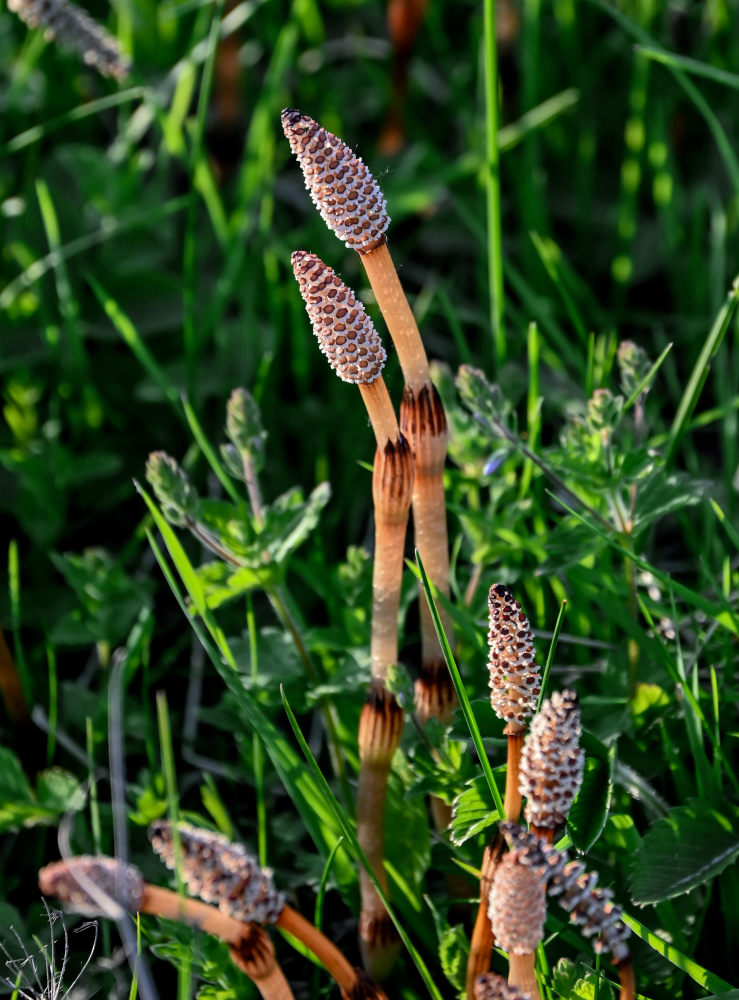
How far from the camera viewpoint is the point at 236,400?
4.19 ft

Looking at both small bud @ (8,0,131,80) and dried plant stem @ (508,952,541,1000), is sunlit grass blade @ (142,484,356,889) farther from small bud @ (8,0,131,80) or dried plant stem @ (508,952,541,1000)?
small bud @ (8,0,131,80)

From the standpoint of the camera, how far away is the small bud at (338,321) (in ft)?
2.97

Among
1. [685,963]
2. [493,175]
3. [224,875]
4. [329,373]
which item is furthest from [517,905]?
[329,373]

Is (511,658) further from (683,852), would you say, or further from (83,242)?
(83,242)

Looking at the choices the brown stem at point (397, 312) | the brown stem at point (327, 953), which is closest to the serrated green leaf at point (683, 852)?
the brown stem at point (327, 953)

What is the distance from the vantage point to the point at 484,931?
3.27ft

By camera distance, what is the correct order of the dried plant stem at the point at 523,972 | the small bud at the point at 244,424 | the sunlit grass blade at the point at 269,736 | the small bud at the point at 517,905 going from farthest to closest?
the small bud at the point at 244,424 → the sunlit grass blade at the point at 269,736 → the dried plant stem at the point at 523,972 → the small bud at the point at 517,905

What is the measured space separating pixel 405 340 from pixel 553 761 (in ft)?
1.27

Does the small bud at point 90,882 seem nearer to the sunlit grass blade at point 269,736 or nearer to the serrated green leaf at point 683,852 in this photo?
the sunlit grass blade at point 269,736

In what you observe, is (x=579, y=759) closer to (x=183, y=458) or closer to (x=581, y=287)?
(x=183, y=458)

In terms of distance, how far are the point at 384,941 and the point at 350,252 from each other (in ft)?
4.72

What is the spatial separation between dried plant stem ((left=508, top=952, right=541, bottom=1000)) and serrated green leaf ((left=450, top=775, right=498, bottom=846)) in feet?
0.54

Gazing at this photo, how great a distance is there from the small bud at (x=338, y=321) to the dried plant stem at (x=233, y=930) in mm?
430

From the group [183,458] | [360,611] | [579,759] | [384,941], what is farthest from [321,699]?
[183,458]
